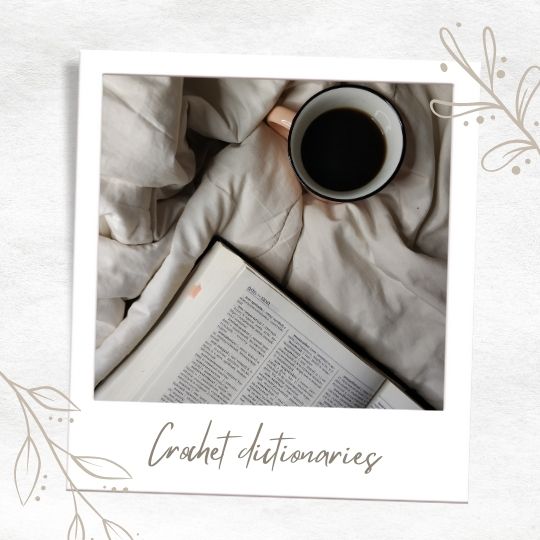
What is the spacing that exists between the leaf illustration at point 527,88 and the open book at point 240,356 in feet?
0.78

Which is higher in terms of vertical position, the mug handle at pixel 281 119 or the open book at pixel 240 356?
the mug handle at pixel 281 119

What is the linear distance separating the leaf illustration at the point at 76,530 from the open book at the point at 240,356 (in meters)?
0.11

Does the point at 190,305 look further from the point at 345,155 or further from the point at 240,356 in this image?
the point at 345,155

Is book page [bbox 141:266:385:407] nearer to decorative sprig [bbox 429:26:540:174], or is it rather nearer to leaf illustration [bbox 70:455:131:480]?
leaf illustration [bbox 70:455:131:480]

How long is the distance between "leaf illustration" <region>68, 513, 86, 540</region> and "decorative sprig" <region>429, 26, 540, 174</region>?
0.44 meters

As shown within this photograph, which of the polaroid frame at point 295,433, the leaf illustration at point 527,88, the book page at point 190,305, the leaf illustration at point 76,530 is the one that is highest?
the leaf illustration at point 527,88

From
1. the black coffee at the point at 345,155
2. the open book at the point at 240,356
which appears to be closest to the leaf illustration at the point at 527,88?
the black coffee at the point at 345,155

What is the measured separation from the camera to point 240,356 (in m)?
0.46

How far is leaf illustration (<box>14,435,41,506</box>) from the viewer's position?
18.0 inches

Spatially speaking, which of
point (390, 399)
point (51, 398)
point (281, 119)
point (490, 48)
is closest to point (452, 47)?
point (490, 48)

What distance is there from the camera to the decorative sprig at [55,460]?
0.45 m

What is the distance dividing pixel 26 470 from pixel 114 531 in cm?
9

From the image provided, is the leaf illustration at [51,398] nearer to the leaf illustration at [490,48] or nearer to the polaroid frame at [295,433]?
the polaroid frame at [295,433]

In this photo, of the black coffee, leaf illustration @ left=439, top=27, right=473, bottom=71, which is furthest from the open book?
leaf illustration @ left=439, top=27, right=473, bottom=71
